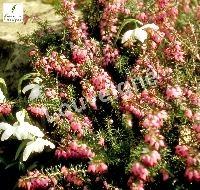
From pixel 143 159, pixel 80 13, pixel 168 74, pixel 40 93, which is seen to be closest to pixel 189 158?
pixel 143 159

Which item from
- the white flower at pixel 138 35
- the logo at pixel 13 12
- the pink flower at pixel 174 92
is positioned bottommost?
the logo at pixel 13 12

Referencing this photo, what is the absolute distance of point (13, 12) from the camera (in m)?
5.71

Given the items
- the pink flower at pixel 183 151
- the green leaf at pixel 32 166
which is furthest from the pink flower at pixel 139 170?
the green leaf at pixel 32 166

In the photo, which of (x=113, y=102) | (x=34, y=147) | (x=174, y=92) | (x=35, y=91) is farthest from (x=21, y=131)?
(x=174, y=92)

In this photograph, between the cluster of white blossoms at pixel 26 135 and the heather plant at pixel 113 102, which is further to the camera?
the cluster of white blossoms at pixel 26 135

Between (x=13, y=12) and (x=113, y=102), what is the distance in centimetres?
230

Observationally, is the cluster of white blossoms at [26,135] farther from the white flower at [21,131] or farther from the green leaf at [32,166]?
the green leaf at [32,166]

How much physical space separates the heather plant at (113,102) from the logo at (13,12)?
71cm

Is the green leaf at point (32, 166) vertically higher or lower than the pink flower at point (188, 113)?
lower

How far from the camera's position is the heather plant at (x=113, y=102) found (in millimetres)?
3547

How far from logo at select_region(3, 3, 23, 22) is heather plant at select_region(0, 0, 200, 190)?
0.71 metres

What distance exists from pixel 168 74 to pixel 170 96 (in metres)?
0.53

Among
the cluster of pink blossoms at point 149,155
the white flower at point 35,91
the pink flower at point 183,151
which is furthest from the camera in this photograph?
the white flower at point 35,91

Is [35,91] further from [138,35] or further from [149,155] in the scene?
[149,155]
